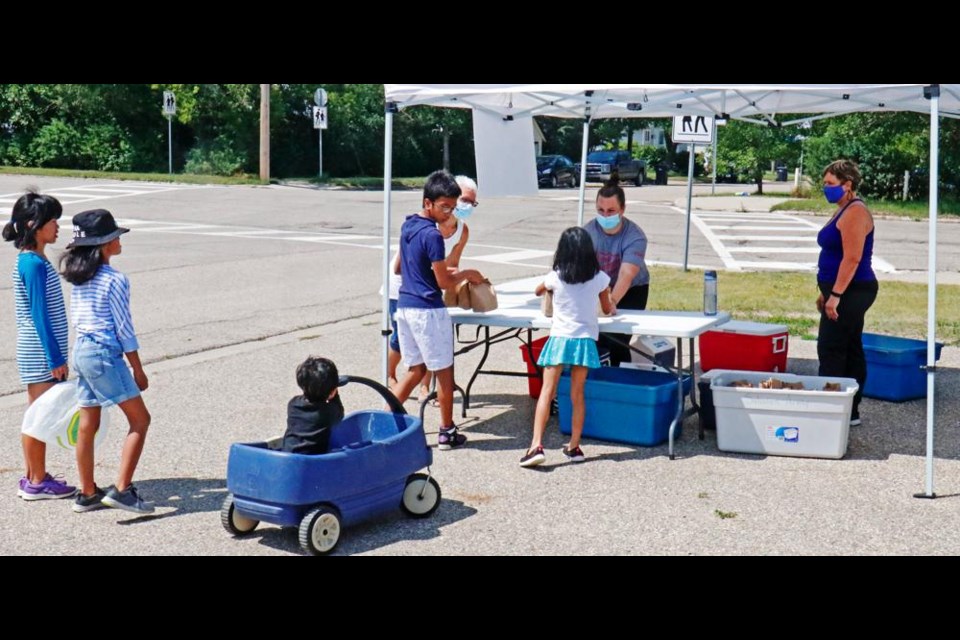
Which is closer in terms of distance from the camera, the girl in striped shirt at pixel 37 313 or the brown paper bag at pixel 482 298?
the girl in striped shirt at pixel 37 313

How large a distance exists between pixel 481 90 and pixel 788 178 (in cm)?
5963

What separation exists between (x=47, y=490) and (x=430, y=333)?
2442 millimetres

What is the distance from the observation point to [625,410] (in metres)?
7.46

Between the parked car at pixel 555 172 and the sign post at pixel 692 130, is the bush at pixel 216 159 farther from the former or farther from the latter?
the sign post at pixel 692 130

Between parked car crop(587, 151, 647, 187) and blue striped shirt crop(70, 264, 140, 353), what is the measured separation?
43.2 metres

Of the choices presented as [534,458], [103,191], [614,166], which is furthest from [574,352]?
[614,166]

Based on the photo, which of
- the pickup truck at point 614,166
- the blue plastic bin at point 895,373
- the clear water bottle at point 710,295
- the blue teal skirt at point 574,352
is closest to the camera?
the blue teal skirt at point 574,352

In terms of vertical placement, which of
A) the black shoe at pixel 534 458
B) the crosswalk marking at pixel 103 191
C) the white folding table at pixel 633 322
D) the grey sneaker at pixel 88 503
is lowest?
the grey sneaker at pixel 88 503

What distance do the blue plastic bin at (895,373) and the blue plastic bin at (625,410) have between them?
201cm

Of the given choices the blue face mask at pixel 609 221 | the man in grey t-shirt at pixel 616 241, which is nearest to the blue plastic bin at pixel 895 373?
the man in grey t-shirt at pixel 616 241

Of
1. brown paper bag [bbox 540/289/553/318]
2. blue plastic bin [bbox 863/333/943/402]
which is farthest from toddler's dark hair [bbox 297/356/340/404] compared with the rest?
blue plastic bin [bbox 863/333/943/402]

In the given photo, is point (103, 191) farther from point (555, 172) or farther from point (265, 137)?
point (555, 172)

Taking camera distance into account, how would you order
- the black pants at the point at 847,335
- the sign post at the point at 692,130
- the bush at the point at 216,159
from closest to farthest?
the black pants at the point at 847,335
the sign post at the point at 692,130
the bush at the point at 216,159

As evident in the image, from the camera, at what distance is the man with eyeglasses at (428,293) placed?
689 centimetres
